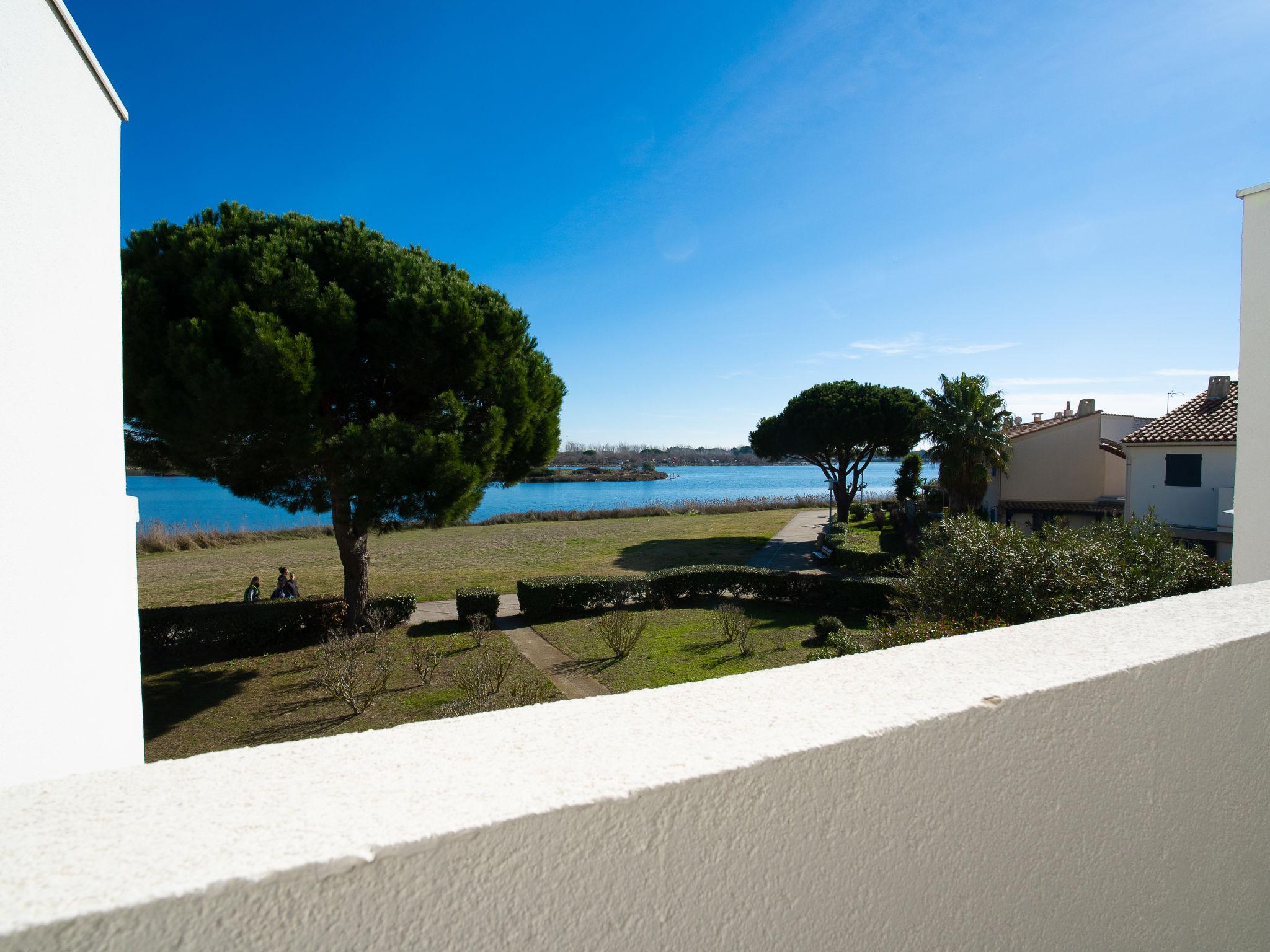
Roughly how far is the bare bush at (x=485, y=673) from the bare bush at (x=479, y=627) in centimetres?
21

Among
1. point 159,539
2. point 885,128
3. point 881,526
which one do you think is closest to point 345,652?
point 885,128

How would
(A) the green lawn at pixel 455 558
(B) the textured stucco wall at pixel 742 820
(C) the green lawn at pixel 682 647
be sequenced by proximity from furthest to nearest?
(A) the green lawn at pixel 455 558
(C) the green lawn at pixel 682 647
(B) the textured stucco wall at pixel 742 820

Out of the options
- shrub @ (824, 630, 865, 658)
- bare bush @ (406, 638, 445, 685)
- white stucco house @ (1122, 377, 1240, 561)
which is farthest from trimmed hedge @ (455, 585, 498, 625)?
white stucco house @ (1122, 377, 1240, 561)

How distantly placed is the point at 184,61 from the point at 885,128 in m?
9.81

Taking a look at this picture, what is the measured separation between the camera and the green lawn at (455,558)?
2053cm

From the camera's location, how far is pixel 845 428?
30344 millimetres

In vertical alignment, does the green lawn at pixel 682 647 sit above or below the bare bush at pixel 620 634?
below

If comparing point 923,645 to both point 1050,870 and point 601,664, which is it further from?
point 601,664

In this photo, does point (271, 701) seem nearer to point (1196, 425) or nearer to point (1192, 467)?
point (1192, 467)

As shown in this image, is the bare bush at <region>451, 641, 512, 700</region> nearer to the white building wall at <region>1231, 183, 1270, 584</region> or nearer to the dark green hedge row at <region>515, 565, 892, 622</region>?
the dark green hedge row at <region>515, 565, 892, 622</region>

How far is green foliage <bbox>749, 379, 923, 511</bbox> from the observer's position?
98.8 feet

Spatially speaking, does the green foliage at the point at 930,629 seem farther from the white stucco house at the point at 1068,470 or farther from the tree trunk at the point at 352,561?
the white stucco house at the point at 1068,470

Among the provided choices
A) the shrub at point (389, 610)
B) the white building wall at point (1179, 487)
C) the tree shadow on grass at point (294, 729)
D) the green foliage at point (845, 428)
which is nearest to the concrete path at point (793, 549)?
the green foliage at point (845, 428)

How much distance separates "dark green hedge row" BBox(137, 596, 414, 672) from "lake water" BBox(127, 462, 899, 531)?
212cm
